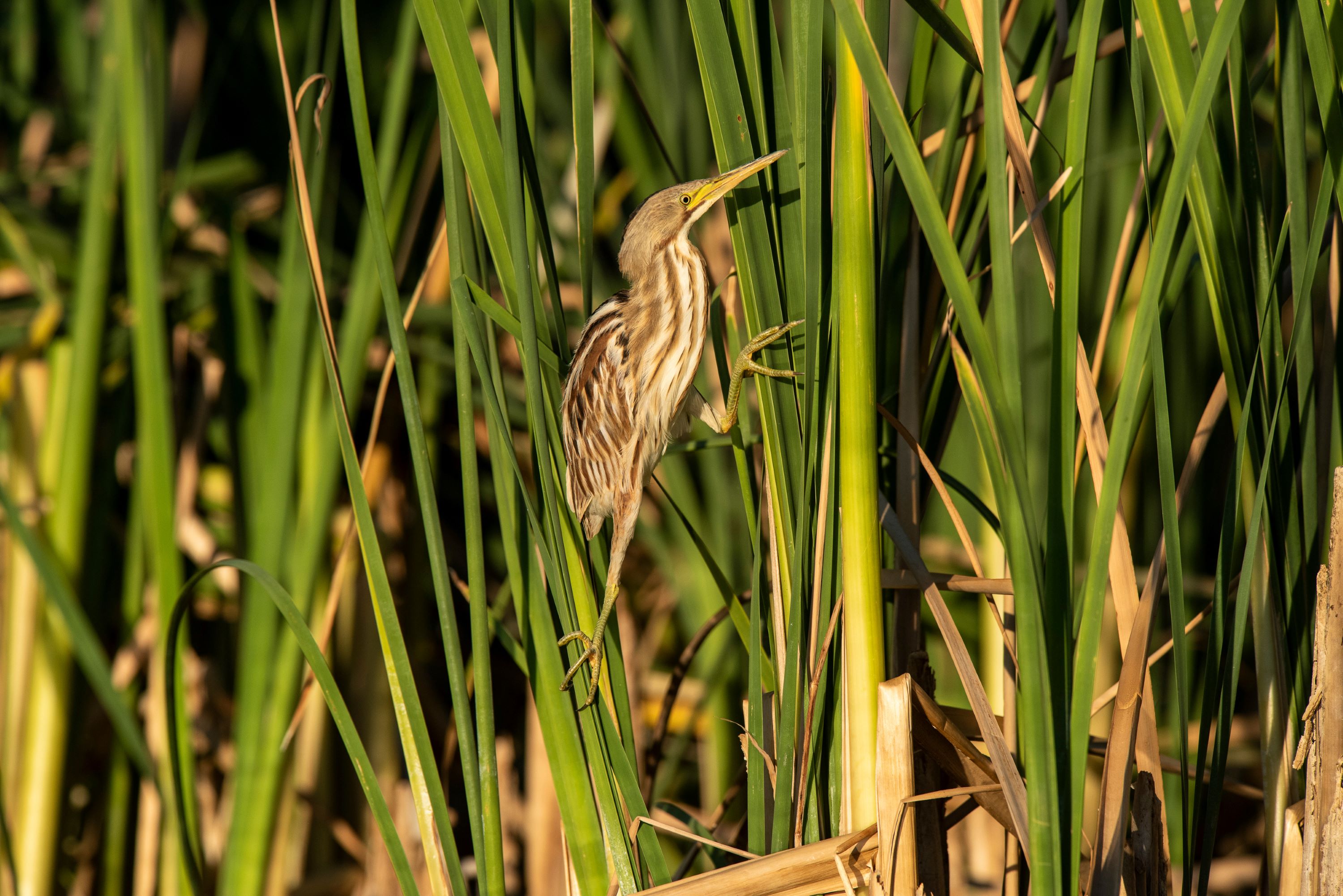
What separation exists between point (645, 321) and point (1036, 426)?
76cm

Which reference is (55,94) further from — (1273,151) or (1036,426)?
(1273,151)

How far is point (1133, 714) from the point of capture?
786mm

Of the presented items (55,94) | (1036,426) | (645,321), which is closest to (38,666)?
(645,321)

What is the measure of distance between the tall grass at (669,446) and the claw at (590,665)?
0.04 ft

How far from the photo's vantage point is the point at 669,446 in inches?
52.1

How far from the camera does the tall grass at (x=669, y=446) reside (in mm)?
736

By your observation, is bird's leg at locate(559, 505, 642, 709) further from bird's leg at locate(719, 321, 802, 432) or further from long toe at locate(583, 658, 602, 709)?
bird's leg at locate(719, 321, 802, 432)

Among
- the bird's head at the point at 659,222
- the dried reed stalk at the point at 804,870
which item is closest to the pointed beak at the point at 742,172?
the bird's head at the point at 659,222

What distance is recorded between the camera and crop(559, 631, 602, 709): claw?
2.79 feet

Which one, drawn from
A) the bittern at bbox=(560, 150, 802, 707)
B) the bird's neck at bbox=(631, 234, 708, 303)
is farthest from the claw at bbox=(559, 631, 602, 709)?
the bird's neck at bbox=(631, 234, 708, 303)

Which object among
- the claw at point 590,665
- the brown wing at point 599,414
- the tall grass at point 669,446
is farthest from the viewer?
the brown wing at point 599,414

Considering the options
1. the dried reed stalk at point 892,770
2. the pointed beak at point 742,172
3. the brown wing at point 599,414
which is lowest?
the dried reed stalk at point 892,770

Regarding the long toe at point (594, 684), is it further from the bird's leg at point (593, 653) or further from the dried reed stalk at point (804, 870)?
the dried reed stalk at point (804, 870)

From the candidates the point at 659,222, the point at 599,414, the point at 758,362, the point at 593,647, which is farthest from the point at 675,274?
the point at 593,647
